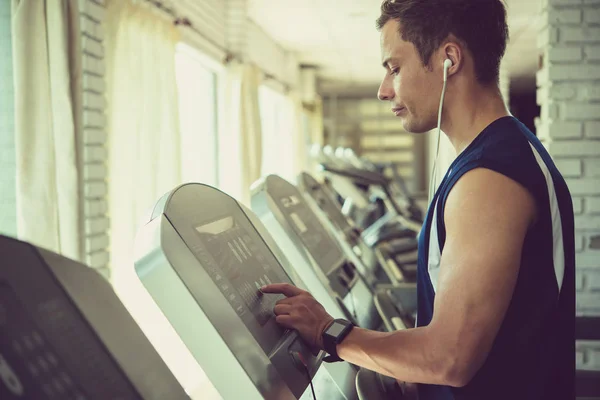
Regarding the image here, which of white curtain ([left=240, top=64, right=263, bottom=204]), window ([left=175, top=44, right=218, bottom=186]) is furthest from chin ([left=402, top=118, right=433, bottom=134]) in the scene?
window ([left=175, top=44, right=218, bottom=186])

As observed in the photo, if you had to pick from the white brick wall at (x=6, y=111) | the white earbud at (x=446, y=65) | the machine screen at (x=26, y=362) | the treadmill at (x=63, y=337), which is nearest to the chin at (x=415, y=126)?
the white earbud at (x=446, y=65)

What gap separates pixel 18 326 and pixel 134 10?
105 inches

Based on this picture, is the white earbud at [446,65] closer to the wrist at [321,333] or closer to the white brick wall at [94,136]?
the wrist at [321,333]

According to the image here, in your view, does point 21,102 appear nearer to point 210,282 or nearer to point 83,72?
point 83,72

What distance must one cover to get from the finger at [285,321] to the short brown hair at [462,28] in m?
0.51

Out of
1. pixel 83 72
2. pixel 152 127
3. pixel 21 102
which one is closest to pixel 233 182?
pixel 152 127

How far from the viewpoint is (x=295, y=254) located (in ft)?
4.75

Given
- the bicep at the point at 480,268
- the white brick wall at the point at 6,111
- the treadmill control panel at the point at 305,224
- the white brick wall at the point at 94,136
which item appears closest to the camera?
the bicep at the point at 480,268

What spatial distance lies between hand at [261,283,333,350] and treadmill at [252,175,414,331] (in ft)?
1.49

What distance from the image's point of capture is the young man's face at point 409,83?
1075mm

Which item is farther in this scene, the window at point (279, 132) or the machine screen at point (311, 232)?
the window at point (279, 132)

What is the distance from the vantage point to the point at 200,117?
5.30 m

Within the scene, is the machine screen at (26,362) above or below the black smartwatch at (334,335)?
above

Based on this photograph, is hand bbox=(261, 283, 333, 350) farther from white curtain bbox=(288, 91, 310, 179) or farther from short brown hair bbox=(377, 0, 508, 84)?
white curtain bbox=(288, 91, 310, 179)
